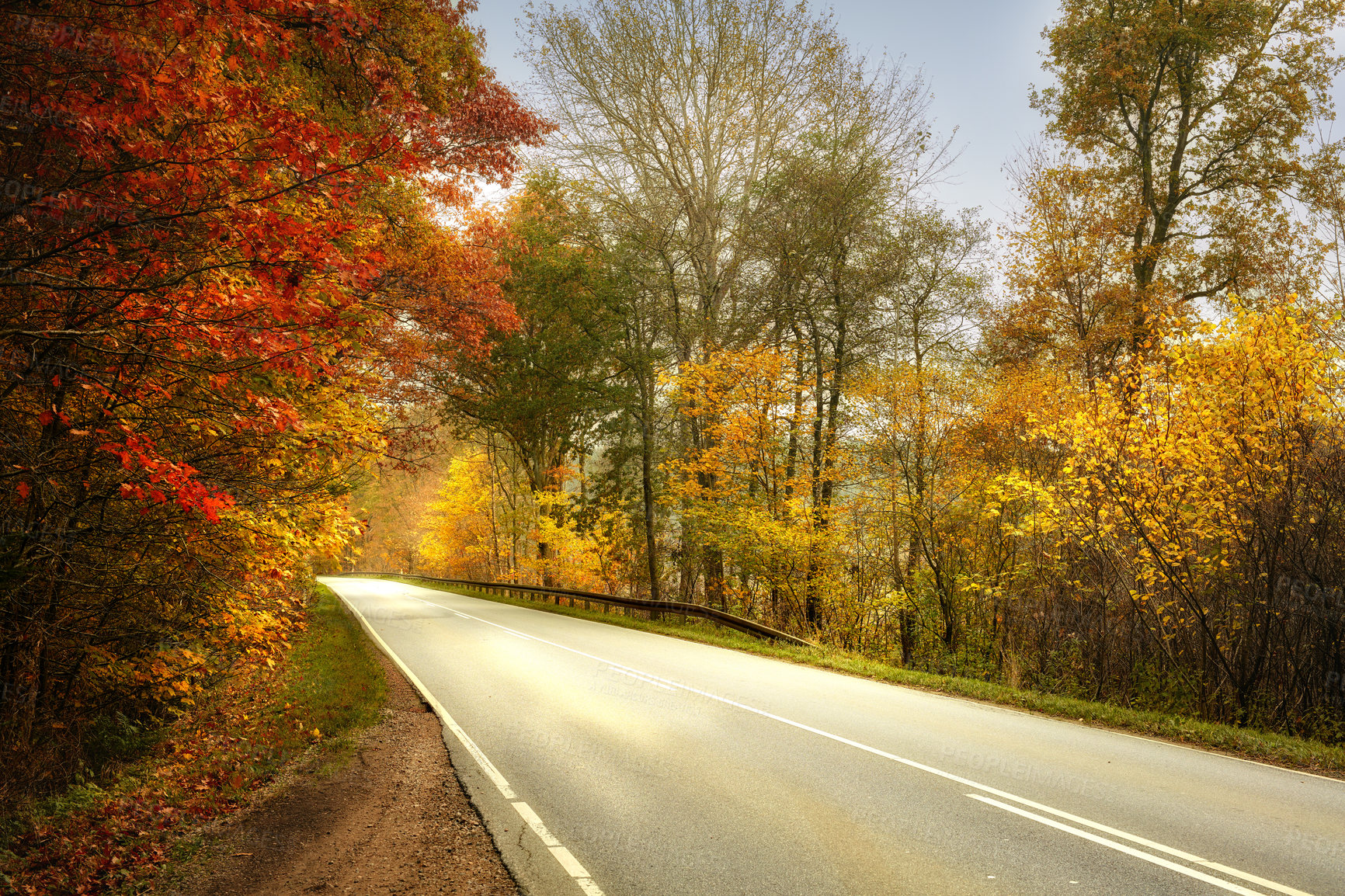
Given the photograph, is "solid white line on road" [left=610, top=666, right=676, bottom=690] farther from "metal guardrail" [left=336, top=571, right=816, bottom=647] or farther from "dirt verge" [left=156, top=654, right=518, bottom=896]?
"metal guardrail" [left=336, top=571, right=816, bottom=647]

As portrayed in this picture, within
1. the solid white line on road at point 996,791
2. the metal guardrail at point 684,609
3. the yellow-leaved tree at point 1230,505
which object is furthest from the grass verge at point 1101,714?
the solid white line on road at point 996,791

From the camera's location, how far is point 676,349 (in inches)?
952

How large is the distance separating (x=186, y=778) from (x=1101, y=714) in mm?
10030

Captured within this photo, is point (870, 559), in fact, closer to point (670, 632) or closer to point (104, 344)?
point (670, 632)

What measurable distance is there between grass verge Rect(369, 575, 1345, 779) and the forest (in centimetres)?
152

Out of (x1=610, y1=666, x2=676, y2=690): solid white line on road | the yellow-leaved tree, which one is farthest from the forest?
(x1=610, y1=666, x2=676, y2=690): solid white line on road

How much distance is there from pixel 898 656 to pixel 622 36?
16.8 m

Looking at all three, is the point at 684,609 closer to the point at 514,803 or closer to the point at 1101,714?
the point at 1101,714

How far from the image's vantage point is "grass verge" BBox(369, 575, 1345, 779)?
7344mm

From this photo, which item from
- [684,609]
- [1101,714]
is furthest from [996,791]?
[684,609]

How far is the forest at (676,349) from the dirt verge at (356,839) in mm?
2265

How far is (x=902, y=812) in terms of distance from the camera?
17.6 feet

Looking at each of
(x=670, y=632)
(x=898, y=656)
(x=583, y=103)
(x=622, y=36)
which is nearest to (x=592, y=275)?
(x=583, y=103)

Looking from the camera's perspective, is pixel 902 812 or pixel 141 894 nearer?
pixel 141 894
